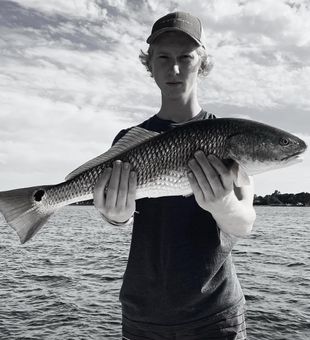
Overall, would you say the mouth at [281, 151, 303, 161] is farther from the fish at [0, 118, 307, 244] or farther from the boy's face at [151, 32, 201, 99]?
the boy's face at [151, 32, 201, 99]

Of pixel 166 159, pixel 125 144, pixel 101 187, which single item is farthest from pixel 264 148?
pixel 101 187

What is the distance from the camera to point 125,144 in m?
4.38

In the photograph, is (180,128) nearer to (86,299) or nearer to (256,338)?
(256,338)

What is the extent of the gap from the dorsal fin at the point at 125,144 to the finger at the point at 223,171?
0.65 meters

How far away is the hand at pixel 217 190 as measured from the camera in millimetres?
3891

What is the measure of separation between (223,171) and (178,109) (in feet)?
3.43

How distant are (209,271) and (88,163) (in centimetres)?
158

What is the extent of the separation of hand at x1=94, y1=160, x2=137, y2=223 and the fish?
80mm

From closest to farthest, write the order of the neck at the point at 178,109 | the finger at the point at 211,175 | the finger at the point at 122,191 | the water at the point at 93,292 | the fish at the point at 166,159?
the finger at the point at 211,175
the fish at the point at 166,159
the finger at the point at 122,191
the neck at the point at 178,109
the water at the point at 93,292

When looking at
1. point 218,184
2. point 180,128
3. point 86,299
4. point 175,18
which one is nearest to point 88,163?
point 180,128

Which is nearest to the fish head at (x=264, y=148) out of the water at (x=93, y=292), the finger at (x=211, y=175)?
the finger at (x=211, y=175)

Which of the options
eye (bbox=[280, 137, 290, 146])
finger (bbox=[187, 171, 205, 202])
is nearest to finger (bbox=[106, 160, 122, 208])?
finger (bbox=[187, 171, 205, 202])

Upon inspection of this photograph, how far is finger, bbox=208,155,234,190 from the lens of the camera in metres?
3.92

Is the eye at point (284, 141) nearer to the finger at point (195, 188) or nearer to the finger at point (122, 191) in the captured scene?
the finger at point (195, 188)
